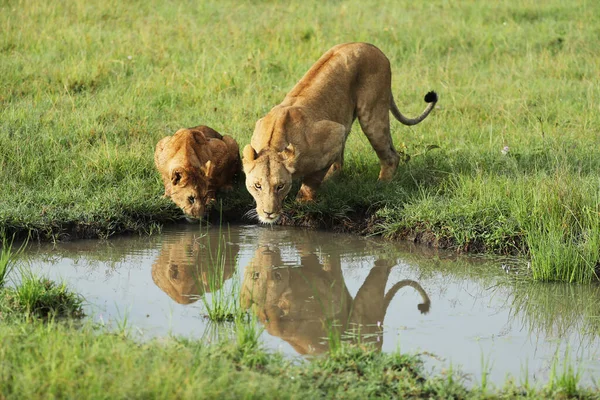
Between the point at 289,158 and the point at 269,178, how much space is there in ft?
0.87

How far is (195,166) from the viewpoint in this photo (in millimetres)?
7449

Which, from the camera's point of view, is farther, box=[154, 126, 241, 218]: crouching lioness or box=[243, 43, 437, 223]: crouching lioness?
box=[154, 126, 241, 218]: crouching lioness

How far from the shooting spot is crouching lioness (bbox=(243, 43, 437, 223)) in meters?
7.16

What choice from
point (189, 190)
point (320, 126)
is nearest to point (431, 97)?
point (320, 126)

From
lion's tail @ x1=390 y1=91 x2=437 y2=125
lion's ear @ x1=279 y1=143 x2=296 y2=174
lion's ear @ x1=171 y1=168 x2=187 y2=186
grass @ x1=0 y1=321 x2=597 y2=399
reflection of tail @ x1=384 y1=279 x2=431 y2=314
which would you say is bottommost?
grass @ x1=0 y1=321 x2=597 y2=399

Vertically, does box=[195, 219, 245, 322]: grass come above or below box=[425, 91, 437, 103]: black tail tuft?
below

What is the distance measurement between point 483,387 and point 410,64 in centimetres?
760

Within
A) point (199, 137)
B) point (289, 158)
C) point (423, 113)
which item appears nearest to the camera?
point (289, 158)

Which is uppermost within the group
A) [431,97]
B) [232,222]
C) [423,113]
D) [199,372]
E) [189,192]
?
[431,97]

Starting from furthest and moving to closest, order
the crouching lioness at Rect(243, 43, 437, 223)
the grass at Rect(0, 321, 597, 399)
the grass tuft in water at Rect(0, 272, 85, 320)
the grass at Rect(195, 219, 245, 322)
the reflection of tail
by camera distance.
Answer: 1. the crouching lioness at Rect(243, 43, 437, 223)
2. the reflection of tail
3. the grass at Rect(195, 219, 245, 322)
4. the grass tuft in water at Rect(0, 272, 85, 320)
5. the grass at Rect(0, 321, 597, 399)

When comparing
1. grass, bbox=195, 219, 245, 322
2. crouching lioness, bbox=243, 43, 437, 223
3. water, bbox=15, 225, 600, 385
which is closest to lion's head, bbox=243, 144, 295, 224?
crouching lioness, bbox=243, 43, 437, 223

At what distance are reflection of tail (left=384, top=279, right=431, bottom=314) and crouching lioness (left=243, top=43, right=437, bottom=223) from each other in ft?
4.23

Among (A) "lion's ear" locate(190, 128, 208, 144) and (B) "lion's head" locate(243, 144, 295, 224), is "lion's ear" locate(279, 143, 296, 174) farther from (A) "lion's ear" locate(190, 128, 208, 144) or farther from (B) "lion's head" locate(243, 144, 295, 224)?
(A) "lion's ear" locate(190, 128, 208, 144)

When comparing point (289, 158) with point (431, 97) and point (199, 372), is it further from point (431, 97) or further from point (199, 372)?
point (199, 372)
